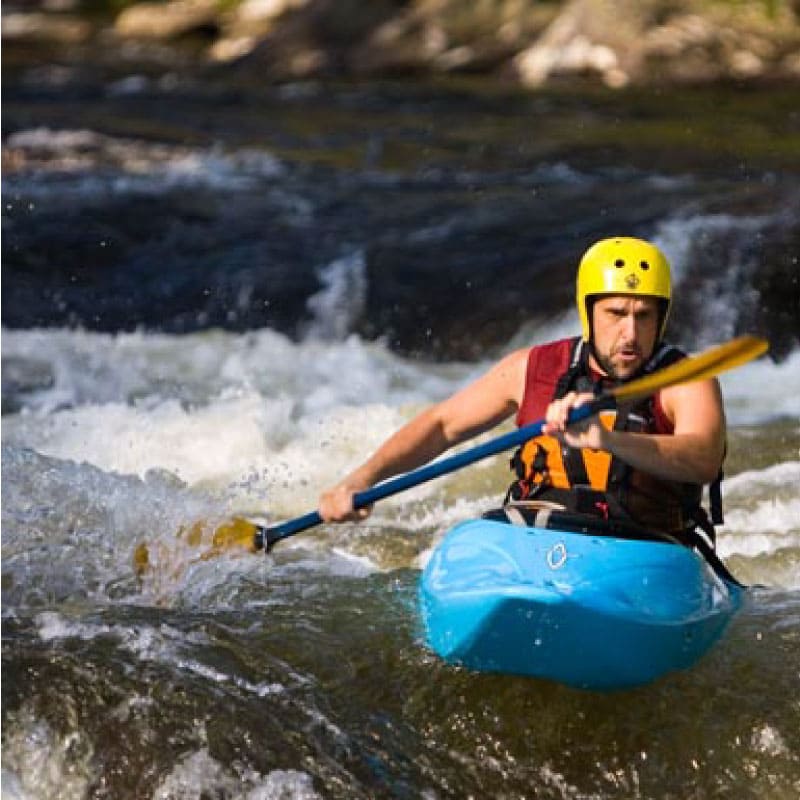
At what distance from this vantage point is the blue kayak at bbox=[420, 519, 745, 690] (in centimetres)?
470

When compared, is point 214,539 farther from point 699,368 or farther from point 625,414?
point 699,368

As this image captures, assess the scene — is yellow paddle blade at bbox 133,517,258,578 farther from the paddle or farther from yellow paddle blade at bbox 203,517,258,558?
the paddle

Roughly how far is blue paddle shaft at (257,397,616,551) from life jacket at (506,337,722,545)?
Answer: 6.0 inches

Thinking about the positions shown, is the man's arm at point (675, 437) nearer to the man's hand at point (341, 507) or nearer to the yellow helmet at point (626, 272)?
the yellow helmet at point (626, 272)

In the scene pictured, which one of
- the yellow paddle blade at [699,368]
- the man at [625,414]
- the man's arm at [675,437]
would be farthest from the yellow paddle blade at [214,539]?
the yellow paddle blade at [699,368]

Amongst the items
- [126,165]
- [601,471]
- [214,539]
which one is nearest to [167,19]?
[126,165]

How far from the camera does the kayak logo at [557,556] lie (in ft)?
15.6

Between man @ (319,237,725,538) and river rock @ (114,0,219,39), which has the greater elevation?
man @ (319,237,725,538)

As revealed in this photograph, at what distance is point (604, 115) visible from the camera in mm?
16406

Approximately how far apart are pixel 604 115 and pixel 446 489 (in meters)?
9.27

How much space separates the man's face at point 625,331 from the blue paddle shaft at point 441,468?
33 centimetres

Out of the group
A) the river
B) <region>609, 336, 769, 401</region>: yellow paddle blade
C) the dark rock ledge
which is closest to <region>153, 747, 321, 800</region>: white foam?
the river

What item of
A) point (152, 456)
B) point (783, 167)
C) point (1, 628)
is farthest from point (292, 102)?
point (1, 628)

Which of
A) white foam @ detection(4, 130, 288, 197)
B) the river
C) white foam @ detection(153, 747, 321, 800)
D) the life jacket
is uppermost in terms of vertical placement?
the life jacket
